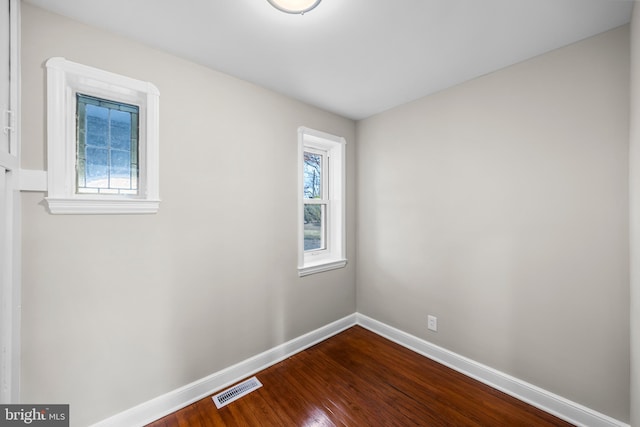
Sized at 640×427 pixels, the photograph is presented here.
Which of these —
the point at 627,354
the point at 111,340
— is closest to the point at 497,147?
the point at 627,354

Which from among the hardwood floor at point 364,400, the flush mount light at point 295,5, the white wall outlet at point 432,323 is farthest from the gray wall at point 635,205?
the flush mount light at point 295,5

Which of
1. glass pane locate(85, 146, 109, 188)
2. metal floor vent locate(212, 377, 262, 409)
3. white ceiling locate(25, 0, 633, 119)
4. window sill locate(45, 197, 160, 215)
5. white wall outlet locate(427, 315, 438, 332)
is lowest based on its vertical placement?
metal floor vent locate(212, 377, 262, 409)

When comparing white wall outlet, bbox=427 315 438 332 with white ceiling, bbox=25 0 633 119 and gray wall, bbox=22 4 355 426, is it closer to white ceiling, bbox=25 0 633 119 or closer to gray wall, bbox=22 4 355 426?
gray wall, bbox=22 4 355 426

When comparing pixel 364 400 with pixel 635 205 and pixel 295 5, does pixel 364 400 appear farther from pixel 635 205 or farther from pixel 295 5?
pixel 295 5

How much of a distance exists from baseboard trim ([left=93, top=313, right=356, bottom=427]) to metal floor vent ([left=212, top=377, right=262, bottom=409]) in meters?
0.06

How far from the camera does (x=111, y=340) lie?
154cm

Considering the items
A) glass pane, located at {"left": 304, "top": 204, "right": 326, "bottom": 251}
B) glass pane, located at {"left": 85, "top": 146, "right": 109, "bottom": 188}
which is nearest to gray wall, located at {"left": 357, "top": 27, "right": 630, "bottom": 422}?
glass pane, located at {"left": 304, "top": 204, "right": 326, "bottom": 251}

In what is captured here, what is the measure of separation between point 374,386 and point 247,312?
116 centimetres

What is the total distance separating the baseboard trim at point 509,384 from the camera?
158 cm

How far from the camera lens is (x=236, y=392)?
74.7 inches

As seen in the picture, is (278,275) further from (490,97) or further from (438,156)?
(490,97)

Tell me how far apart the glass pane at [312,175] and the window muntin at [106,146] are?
1556 mm

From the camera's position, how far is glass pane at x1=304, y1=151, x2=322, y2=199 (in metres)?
2.82

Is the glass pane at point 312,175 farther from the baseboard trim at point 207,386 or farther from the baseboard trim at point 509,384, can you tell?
the baseboard trim at point 509,384
